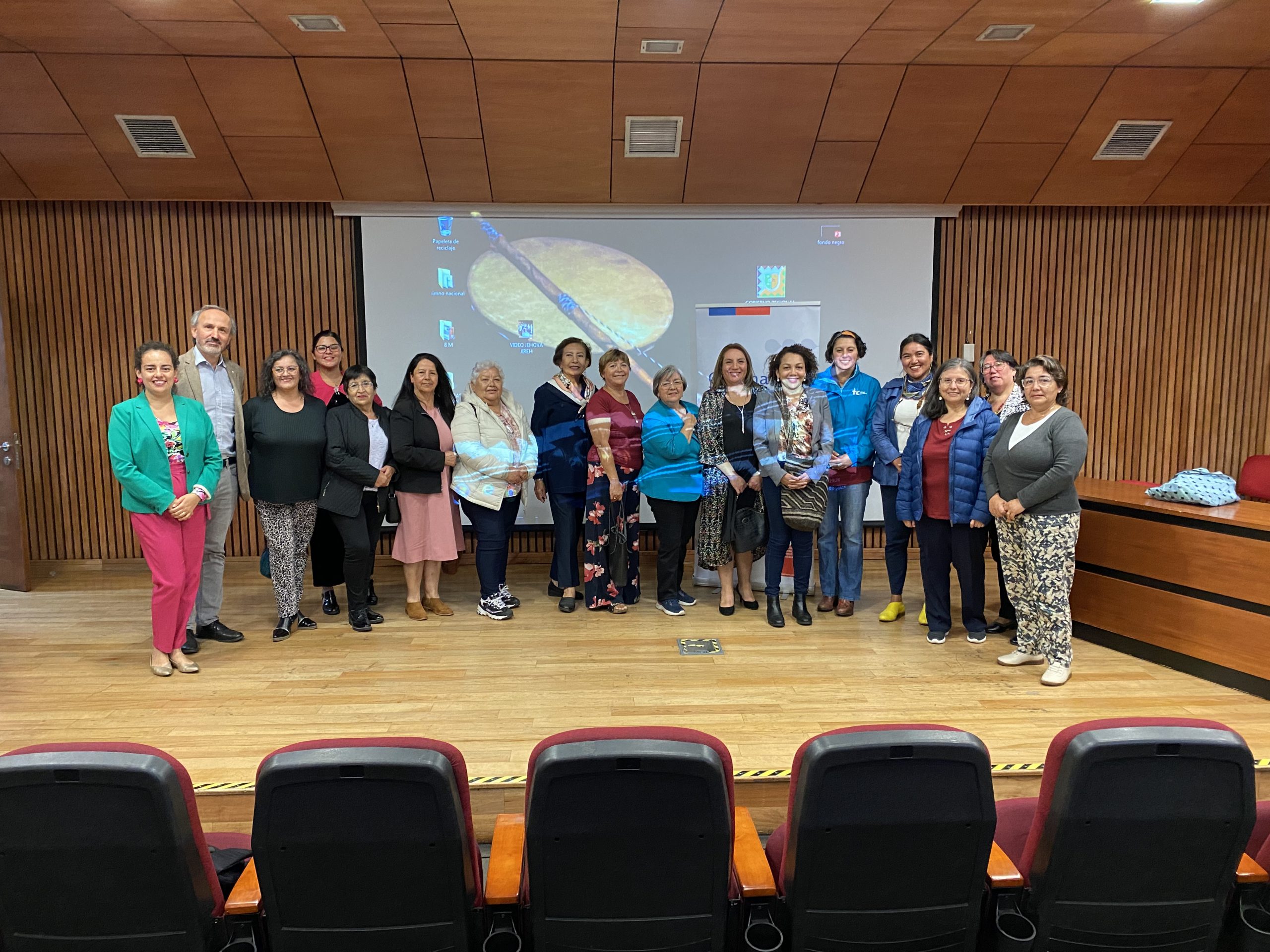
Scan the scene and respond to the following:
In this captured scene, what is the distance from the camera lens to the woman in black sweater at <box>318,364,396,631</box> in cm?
390

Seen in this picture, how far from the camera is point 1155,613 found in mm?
3580

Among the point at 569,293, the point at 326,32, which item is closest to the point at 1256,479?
the point at 569,293

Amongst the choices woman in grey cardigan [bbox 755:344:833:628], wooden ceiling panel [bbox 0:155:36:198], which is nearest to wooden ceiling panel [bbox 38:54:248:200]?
wooden ceiling panel [bbox 0:155:36:198]

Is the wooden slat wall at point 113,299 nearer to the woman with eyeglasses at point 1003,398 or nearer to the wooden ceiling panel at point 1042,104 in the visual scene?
the woman with eyeglasses at point 1003,398

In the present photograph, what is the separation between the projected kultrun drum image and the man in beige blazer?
189 centimetres

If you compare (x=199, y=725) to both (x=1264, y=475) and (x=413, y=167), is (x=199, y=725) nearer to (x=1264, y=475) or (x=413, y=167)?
(x=413, y=167)

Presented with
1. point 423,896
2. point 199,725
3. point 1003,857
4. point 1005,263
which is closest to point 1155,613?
point 1003,857

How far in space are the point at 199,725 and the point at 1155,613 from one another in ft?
13.9

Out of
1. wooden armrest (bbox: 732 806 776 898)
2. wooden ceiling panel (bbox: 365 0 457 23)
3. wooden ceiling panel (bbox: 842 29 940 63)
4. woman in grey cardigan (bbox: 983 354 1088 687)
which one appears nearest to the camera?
wooden armrest (bbox: 732 806 776 898)

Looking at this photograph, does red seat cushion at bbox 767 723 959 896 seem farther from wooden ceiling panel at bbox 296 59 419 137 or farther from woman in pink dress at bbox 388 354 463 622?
wooden ceiling panel at bbox 296 59 419 137

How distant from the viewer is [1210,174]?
528cm

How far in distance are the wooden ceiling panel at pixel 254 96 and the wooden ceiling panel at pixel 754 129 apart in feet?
7.86

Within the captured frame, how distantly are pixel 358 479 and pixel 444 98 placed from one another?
2381 mm

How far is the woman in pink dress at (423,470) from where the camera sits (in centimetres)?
409
